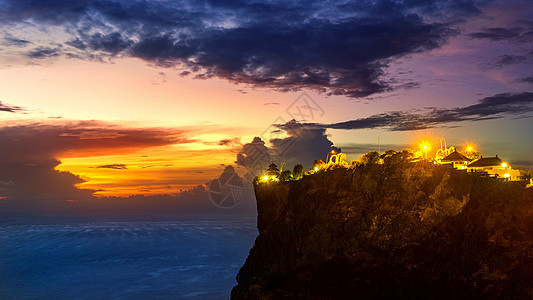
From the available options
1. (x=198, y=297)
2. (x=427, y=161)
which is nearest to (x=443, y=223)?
(x=427, y=161)

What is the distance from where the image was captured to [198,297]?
9675 cm

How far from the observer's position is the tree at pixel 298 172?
2101 inches

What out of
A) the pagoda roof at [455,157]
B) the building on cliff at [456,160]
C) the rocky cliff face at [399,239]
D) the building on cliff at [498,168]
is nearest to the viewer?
the rocky cliff face at [399,239]

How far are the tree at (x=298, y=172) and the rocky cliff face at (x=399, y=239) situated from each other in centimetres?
547

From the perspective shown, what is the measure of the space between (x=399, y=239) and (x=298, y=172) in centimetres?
1871

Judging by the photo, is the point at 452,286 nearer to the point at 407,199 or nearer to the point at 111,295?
the point at 407,199

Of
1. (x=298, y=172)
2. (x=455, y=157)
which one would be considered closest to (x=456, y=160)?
(x=455, y=157)

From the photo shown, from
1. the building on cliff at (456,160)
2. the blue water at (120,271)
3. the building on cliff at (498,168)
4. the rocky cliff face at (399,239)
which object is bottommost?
the blue water at (120,271)

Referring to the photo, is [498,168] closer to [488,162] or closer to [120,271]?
[488,162]

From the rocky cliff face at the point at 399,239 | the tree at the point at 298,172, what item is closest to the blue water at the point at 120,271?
the tree at the point at 298,172

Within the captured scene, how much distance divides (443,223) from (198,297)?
74.1m

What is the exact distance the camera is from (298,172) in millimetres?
53750

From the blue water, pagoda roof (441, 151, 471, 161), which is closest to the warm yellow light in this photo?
pagoda roof (441, 151, 471, 161)

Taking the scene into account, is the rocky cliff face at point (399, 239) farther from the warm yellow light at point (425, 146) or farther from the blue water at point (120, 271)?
the blue water at point (120, 271)
